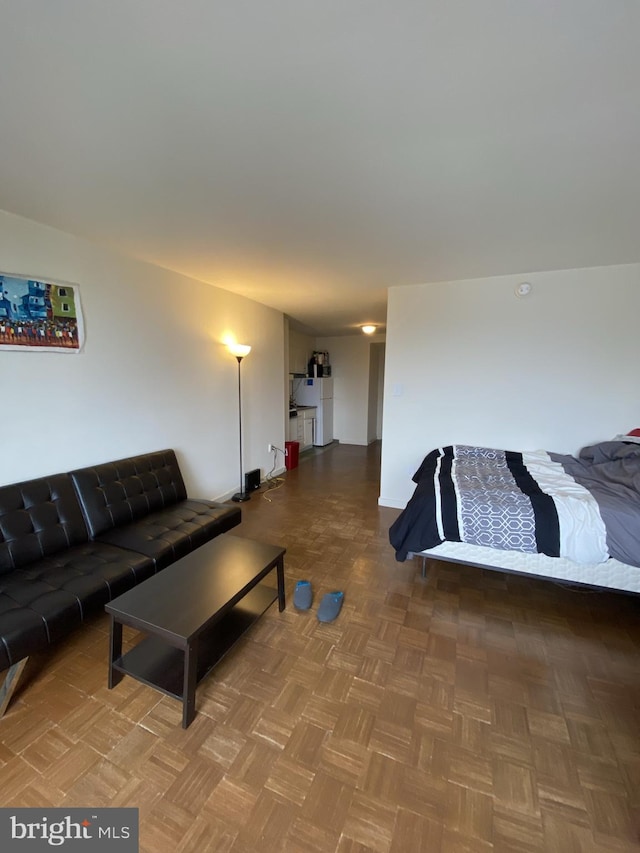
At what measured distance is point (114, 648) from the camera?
1.49m

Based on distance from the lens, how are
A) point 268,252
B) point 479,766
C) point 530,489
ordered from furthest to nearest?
point 268,252 → point 530,489 → point 479,766

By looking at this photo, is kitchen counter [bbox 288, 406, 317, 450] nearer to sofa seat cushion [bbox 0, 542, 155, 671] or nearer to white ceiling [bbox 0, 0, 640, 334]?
white ceiling [bbox 0, 0, 640, 334]

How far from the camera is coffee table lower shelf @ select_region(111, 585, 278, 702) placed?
1.43m

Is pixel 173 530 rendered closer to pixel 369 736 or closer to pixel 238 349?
pixel 369 736

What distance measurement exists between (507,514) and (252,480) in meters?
2.92

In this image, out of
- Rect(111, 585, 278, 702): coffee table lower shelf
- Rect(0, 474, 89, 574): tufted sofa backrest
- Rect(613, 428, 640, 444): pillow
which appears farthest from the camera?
Rect(613, 428, 640, 444): pillow

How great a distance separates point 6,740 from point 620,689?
257cm

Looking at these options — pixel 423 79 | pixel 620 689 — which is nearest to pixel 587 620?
pixel 620 689

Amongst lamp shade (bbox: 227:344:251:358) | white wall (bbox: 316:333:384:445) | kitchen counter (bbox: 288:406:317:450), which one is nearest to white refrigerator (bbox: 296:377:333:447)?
kitchen counter (bbox: 288:406:317:450)

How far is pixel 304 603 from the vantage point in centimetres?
207

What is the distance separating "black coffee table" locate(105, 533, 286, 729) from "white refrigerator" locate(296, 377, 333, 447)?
184 inches

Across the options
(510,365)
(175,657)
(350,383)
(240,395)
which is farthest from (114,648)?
(350,383)

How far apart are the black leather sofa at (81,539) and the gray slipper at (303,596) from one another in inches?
29.3

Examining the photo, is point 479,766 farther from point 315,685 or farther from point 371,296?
point 371,296
